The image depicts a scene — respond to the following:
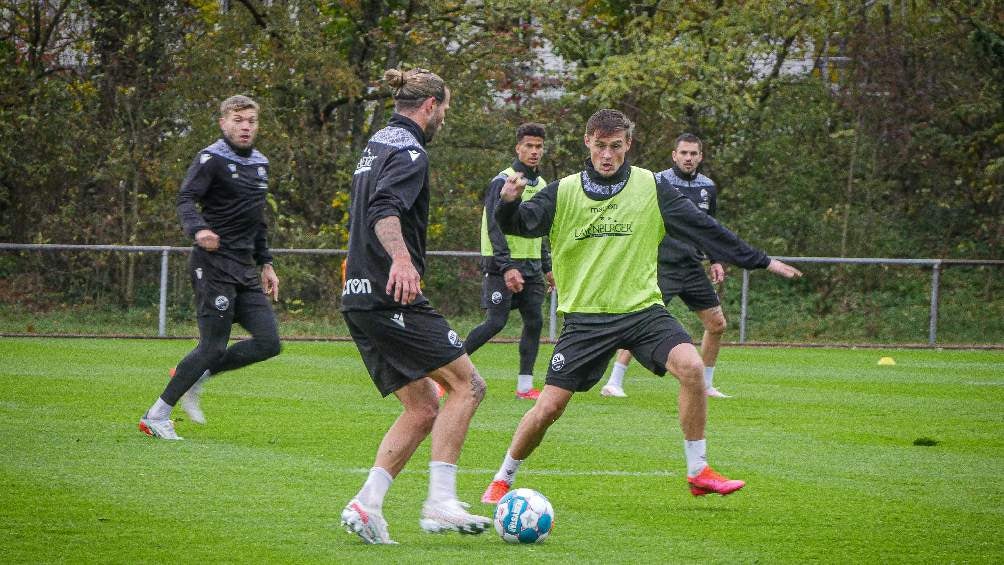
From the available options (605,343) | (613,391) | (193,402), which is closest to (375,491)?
(605,343)

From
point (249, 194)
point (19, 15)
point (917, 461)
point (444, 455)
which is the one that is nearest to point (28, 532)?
point (444, 455)

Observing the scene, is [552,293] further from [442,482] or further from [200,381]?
[442,482]

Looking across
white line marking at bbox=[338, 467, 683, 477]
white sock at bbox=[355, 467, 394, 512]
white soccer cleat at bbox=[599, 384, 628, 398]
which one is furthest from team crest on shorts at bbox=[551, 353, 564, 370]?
white soccer cleat at bbox=[599, 384, 628, 398]

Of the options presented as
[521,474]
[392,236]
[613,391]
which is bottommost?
[613,391]

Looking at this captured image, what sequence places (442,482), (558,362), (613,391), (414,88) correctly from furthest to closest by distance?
(613,391)
(558,362)
(414,88)
(442,482)

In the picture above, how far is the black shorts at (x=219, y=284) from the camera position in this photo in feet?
30.5

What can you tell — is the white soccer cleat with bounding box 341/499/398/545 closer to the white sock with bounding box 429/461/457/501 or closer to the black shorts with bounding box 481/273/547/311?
the white sock with bounding box 429/461/457/501

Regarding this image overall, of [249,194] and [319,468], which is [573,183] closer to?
[319,468]

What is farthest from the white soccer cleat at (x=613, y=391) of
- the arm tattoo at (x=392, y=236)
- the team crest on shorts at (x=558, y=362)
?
the arm tattoo at (x=392, y=236)

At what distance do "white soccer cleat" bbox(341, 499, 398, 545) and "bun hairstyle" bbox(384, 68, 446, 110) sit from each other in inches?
69.9

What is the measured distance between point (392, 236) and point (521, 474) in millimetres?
2581

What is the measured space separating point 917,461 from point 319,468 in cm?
377

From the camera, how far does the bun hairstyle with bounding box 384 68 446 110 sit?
6.05m

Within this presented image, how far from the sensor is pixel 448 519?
5.88m
